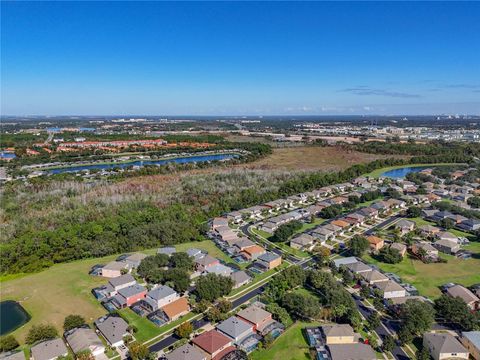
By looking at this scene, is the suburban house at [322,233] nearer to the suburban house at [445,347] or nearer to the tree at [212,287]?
the tree at [212,287]

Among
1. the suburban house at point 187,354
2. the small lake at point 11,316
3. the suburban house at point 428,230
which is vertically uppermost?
the suburban house at point 428,230

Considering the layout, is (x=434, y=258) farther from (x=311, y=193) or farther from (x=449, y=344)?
(x=311, y=193)

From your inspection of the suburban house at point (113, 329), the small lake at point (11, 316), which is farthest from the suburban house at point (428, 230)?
the small lake at point (11, 316)

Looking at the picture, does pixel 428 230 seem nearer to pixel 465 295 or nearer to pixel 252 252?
pixel 465 295

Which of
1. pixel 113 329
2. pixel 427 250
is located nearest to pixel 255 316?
pixel 113 329

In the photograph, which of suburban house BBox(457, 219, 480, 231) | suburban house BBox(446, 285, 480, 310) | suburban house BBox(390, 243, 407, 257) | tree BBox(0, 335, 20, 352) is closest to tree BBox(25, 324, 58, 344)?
tree BBox(0, 335, 20, 352)

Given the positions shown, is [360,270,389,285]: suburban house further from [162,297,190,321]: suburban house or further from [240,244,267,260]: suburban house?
[162,297,190,321]: suburban house
